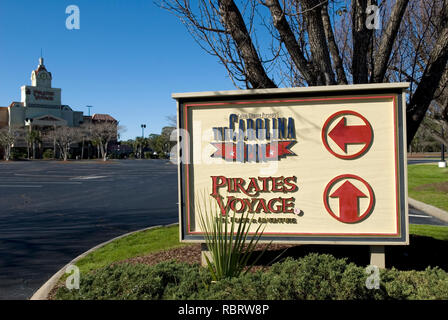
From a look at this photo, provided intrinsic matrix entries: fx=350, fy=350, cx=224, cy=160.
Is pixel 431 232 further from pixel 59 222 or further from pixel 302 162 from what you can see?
pixel 59 222

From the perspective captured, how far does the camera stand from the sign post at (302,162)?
4531 mm

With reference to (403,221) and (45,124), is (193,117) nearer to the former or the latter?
(403,221)

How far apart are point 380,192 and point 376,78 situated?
211 centimetres

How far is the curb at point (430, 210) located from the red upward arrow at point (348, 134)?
7.15m

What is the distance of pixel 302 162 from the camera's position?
Answer: 472 centimetres

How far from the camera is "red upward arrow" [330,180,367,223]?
15.1ft

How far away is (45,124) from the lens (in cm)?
7644

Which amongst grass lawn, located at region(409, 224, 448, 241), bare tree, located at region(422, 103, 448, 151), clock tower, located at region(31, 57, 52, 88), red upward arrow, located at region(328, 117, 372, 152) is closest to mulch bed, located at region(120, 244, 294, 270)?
red upward arrow, located at region(328, 117, 372, 152)

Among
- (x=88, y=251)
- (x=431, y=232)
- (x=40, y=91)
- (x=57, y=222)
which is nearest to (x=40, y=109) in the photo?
(x=40, y=91)

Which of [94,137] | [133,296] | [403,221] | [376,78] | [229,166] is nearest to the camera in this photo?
[133,296]

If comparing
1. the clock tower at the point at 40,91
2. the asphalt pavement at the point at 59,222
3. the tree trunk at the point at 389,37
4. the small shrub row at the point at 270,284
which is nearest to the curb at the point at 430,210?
the asphalt pavement at the point at 59,222

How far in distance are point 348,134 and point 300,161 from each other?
71 cm

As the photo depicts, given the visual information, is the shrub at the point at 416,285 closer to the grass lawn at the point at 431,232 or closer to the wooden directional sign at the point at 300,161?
the wooden directional sign at the point at 300,161
